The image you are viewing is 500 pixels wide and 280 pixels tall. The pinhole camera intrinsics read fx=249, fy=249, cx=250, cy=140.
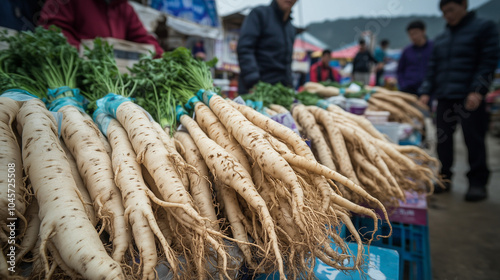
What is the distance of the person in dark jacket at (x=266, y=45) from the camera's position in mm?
3355

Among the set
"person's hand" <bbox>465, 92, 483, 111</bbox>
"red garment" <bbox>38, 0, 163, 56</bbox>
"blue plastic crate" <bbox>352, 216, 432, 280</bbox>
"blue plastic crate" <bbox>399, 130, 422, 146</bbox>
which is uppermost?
"red garment" <bbox>38, 0, 163, 56</bbox>

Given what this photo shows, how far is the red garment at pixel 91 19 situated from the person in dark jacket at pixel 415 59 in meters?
5.01

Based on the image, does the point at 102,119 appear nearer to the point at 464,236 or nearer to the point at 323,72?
the point at 464,236

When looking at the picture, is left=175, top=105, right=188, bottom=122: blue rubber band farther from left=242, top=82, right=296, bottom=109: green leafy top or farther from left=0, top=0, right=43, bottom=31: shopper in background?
left=0, top=0, right=43, bottom=31: shopper in background

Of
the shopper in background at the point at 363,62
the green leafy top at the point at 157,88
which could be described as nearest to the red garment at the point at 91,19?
the green leafy top at the point at 157,88

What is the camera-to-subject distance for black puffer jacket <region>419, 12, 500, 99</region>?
133 inches

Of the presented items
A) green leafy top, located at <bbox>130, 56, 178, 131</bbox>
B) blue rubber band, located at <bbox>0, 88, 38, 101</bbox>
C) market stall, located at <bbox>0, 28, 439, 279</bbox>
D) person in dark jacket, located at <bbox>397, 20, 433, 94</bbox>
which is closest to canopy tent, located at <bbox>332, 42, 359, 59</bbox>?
person in dark jacket, located at <bbox>397, 20, 433, 94</bbox>

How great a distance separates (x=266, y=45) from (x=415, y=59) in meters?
3.62

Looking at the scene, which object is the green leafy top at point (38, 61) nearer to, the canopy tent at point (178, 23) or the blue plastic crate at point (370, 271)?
the blue plastic crate at point (370, 271)

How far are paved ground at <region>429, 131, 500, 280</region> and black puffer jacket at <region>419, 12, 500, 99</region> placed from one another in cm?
162

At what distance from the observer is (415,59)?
518 centimetres

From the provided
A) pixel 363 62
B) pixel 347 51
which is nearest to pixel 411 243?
pixel 363 62

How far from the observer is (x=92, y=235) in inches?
36.5

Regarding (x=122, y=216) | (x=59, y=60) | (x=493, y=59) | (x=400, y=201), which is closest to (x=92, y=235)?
(x=122, y=216)
